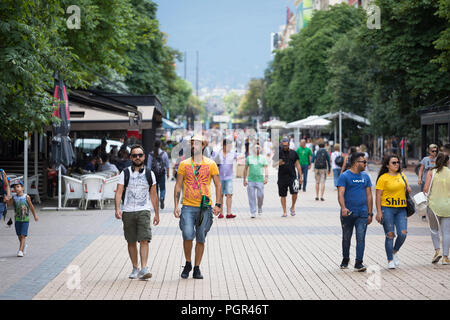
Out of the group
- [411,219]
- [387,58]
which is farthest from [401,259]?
[387,58]

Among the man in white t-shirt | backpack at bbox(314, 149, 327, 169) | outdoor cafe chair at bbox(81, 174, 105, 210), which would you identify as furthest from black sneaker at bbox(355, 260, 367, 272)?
backpack at bbox(314, 149, 327, 169)

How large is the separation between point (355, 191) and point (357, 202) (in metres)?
0.14

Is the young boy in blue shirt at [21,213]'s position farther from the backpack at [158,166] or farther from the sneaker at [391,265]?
the backpack at [158,166]

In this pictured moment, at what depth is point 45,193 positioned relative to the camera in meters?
21.3

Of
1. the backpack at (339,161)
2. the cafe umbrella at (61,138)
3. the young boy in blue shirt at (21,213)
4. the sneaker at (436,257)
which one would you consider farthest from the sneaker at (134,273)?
the backpack at (339,161)

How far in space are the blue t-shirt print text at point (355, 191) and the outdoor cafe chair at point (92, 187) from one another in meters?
9.86

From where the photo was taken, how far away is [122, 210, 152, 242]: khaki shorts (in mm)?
8812

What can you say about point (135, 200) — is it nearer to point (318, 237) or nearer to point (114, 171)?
point (318, 237)

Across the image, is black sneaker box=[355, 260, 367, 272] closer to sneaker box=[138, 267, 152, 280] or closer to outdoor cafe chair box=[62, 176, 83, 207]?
sneaker box=[138, 267, 152, 280]

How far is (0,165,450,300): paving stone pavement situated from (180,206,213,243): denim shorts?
52cm

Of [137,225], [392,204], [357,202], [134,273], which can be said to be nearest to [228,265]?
[134,273]

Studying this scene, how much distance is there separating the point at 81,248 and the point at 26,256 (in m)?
1.05

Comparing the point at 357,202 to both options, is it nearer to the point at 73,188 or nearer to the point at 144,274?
the point at 144,274
